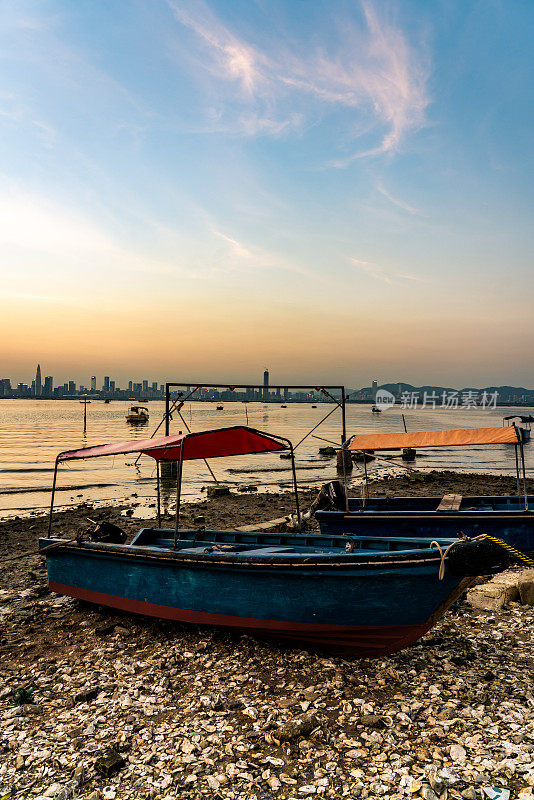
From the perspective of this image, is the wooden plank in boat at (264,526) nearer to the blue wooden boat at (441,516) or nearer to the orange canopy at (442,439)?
the blue wooden boat at (441,516)

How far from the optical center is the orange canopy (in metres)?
13.5

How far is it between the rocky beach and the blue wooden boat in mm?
3666

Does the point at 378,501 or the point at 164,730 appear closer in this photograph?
the point at 164,730

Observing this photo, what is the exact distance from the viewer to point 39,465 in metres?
40.4

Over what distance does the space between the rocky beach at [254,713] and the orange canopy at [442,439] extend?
16.1 ft

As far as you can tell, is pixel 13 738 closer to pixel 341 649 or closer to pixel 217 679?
pixel 217 679

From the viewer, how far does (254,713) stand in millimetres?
6758

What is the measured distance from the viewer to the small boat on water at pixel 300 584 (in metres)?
7.52

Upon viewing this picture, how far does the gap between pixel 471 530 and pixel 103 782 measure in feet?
36.7

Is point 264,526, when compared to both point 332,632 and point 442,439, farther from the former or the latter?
point 332,632

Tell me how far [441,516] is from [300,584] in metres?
7.44

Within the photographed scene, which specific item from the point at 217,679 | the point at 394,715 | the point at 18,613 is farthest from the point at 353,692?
the point at 18,613

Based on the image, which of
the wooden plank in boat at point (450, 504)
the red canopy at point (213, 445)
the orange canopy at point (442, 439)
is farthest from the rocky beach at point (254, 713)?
the wooden plank in boat at point (450, 504)

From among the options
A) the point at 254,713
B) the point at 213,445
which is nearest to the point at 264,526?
the point at 213,445
